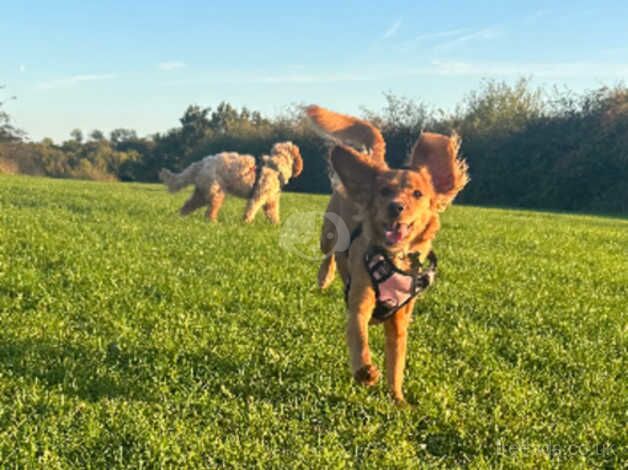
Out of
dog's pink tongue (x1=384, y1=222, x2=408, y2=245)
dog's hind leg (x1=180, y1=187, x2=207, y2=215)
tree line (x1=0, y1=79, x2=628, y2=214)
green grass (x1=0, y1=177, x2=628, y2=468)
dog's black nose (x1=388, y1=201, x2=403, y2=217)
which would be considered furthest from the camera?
tree line (x1=0, y1=79, x2=628, y2=214)

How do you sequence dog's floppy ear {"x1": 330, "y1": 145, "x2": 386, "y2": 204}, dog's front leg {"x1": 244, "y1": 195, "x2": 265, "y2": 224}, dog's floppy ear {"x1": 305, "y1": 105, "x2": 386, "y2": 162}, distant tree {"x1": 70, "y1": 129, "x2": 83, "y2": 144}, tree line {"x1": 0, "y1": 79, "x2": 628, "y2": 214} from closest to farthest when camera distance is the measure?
1. dog's floppy ear {"x1": 330, "y1": 145, "x2": 386, "y2": 204}
2. dog's floppy ear {"x1": 305, "y1": 105, "x2": 386, "y2": 162}
3. dog's front leg {"x1": 244, "y1": 195, "x2": 265, "y2": 224}
4. tree line {"x1": 0, "y1": 79, "x2": 628, "y2": 214}
5. distant tree {"x1": 70, "y1": 129, "x2": 83, "y2": 144}

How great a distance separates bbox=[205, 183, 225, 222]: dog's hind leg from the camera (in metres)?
13.5

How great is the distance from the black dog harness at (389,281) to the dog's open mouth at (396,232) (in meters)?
0.10

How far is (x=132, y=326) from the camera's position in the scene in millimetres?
5035

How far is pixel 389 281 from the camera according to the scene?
354 centimetres

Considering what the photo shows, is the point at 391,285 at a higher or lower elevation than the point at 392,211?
lower

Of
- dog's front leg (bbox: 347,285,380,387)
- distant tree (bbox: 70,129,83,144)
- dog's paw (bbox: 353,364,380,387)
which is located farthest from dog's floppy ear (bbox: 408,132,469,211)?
distant tree (bbox: 70,129,83,144)

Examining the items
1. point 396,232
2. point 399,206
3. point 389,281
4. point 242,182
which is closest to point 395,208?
point 399,206

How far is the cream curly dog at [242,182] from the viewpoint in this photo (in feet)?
44.2

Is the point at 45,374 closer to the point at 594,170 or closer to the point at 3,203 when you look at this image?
the point at 3,203

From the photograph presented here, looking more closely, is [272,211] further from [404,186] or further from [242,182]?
[404,186]

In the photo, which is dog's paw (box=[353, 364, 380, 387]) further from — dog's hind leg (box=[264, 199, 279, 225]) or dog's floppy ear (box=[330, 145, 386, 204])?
dog's hind leg (box=[264, 199, 279, 225])

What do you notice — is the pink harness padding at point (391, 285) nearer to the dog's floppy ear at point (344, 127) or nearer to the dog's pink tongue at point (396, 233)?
the dog's pink tongue at point (396, 233)

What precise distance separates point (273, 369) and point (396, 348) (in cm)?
97
